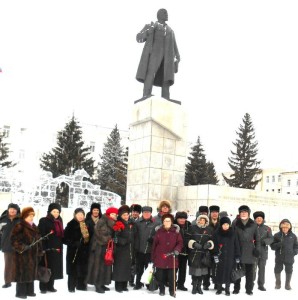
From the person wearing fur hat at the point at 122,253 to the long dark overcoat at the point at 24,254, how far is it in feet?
4.33

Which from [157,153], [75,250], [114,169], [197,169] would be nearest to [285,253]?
[75,250]

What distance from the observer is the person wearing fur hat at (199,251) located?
7594mm

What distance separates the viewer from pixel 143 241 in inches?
313

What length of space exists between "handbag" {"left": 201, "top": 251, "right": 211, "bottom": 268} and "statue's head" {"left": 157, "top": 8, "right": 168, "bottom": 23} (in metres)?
9.28

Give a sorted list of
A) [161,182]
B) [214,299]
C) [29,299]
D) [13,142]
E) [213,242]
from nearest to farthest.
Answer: [29,299], [214,299], [213,242], [161,182], [13,142]

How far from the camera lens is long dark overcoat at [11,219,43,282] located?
6398 millimetres

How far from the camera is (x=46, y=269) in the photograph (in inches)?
268

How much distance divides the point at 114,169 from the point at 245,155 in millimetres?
13168

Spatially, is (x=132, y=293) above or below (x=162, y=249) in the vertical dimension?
below

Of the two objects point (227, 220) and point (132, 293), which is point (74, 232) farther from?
point (227, 220)

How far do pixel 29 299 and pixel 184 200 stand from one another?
8.44 meters

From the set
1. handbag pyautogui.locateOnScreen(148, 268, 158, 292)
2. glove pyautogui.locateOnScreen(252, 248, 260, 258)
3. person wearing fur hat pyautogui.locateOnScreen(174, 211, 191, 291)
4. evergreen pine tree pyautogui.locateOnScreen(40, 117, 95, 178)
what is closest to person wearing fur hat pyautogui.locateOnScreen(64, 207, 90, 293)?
handbag pyautogui.locateOnScreen(148, 268, 158, 292)

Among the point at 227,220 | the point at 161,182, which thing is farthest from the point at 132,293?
the point at 161,182

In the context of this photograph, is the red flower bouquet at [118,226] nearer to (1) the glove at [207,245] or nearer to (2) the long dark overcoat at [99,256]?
(2) the long dark overcoat at [99,256]
